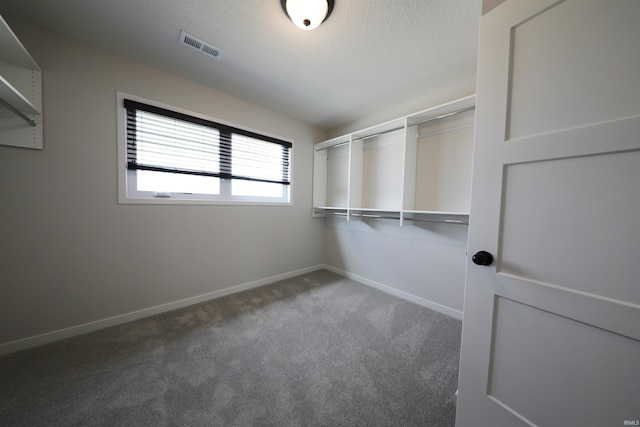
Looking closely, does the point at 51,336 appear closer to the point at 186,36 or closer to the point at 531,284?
the point at 186,36

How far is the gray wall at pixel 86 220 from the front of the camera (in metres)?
1.53

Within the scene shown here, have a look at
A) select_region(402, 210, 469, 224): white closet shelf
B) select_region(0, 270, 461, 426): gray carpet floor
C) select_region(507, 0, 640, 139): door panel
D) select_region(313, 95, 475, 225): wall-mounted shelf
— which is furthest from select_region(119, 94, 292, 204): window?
select_region(507, 0, 640, 139): door panel

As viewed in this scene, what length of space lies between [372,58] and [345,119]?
1276 millimetres

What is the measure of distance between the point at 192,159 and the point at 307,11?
5.94 ft

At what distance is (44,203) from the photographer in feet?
5.22

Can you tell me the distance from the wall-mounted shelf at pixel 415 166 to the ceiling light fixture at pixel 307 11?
4.33ft

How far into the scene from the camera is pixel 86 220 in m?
1.74

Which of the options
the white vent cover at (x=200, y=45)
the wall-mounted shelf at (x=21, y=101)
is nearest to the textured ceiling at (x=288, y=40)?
the white vent cover at (x=200, y=45)

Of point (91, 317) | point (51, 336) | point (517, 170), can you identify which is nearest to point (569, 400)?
point (517, 170)

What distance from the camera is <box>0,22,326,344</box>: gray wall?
1.53m

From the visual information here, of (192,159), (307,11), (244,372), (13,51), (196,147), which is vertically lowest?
(244,372)

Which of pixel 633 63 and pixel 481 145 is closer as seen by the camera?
pixel 633 63

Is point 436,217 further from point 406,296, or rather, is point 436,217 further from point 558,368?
point 558,368

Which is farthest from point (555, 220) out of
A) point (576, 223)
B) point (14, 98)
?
point (14, 98)
